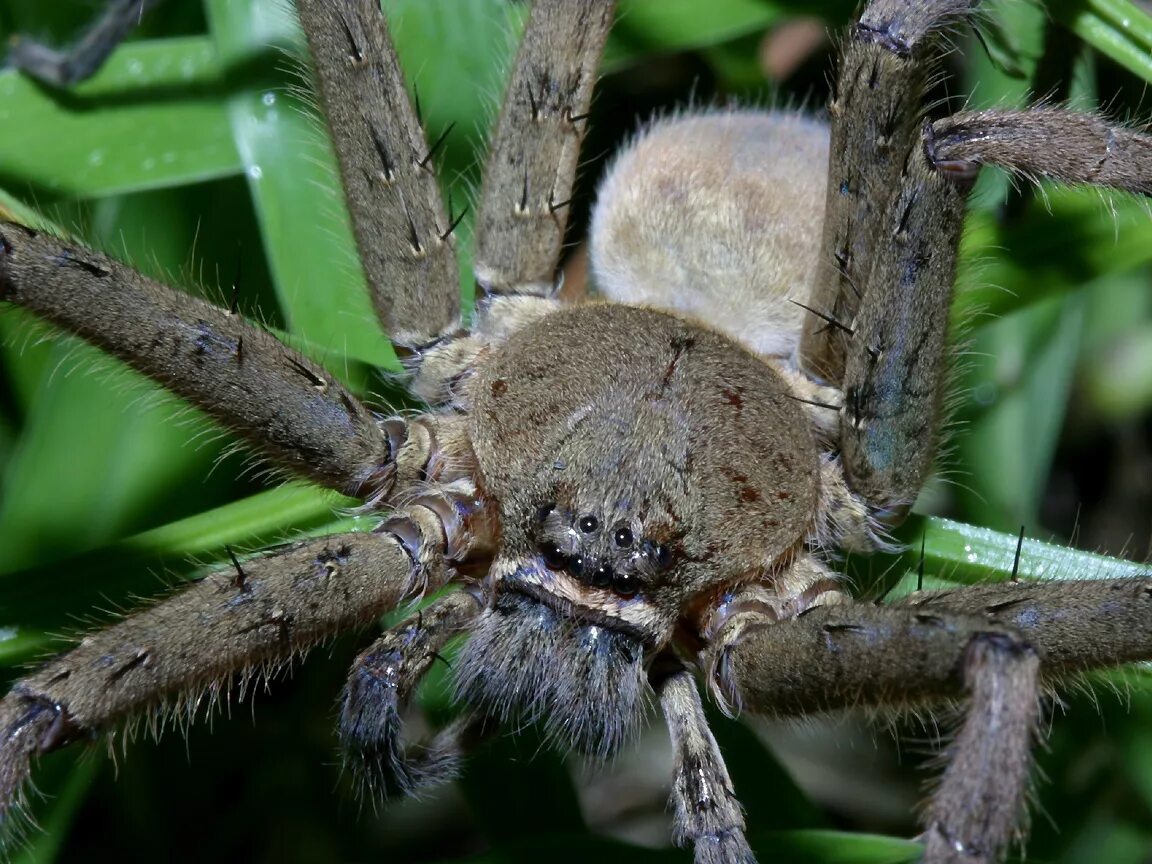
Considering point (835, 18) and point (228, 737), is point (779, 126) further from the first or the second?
point (228, 737)

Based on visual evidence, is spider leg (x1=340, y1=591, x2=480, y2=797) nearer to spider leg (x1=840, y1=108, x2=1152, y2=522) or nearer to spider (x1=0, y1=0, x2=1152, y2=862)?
spider (x1=0, y1=0, x2=1152, y2=862)

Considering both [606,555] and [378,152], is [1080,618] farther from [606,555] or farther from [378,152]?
[378,152]

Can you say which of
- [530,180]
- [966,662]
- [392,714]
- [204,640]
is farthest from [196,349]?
[966,662]

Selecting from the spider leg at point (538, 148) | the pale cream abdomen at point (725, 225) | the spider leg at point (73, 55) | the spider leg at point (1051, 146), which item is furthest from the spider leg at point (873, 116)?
the spider leg at point (73, 55)

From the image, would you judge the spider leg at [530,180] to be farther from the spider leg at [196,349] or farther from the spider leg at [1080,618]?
the spider leg at [1080,618]

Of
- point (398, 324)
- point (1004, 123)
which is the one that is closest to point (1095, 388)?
point (1004, 123)

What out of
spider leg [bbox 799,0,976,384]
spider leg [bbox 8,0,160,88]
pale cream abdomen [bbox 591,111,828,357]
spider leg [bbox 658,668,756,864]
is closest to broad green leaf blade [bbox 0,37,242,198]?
spider leg [bbox 8,0,160,88]
